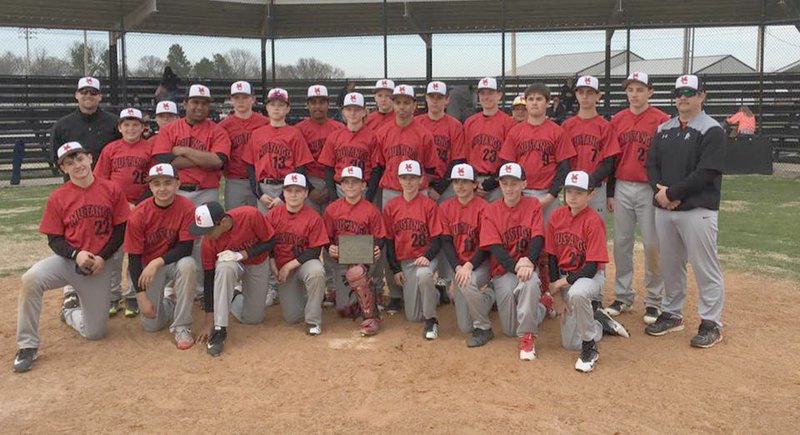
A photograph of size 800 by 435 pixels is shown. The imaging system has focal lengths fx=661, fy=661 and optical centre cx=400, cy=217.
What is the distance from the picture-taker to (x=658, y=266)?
19.9 feet

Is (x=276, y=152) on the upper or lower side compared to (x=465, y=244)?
upper

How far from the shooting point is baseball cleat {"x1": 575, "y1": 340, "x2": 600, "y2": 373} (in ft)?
15.6

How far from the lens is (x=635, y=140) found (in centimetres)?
600

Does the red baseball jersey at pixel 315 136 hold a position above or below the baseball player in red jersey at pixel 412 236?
above

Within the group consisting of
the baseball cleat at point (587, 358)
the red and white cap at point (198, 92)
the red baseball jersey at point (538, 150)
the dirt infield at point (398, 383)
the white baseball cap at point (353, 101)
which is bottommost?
the dirt infield at point (398, 383)

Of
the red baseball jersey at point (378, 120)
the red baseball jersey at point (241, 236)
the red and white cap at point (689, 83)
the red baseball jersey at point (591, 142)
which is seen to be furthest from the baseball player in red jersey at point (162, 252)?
the red and white cap at point (689, 83)

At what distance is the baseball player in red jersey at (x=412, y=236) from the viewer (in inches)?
230

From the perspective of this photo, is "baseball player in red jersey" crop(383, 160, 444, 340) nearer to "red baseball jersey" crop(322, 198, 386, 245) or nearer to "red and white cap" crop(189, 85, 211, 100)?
"red baseball jersey" crop(322, 198, 386, 245)

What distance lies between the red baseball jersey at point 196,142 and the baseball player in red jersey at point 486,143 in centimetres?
233

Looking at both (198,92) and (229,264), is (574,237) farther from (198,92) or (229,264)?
(198,92)

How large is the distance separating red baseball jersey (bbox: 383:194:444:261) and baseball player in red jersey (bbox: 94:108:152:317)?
8.19 feet

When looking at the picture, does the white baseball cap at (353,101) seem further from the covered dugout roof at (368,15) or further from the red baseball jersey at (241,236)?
the covered dugout roof at (368,15)

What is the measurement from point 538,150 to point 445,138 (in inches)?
38.5

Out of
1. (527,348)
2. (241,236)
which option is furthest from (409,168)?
(527,348)
